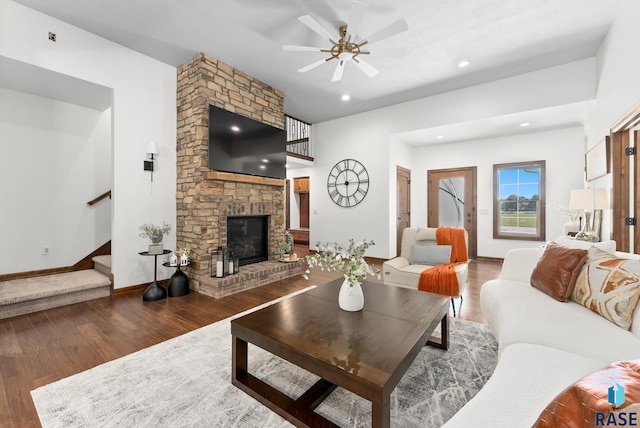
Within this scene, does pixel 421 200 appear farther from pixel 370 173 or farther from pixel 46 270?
pixel 46 270

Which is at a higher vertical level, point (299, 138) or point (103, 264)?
point (299, 138)

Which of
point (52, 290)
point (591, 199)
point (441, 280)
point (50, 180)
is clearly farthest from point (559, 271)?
point (50, 180)

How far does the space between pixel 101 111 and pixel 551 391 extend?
5996 mm

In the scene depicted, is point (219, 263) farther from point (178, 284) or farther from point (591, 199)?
point (591, 199)

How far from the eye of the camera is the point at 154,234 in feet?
11.5

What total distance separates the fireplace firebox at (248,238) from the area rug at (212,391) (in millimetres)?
2232

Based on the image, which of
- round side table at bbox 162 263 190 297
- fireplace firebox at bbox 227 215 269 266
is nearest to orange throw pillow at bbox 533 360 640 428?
round side table at bbox 162 263 190 297

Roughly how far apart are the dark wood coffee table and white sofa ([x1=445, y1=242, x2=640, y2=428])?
0.34 metres

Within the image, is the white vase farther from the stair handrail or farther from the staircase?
the stair handrail

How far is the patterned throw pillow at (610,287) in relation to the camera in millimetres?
1527

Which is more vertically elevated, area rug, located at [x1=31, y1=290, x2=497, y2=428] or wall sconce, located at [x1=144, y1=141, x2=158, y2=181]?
wall sconce, located at [x1=144, y1=141, x2=158, y2=181]

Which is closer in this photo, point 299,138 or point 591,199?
point 591,199

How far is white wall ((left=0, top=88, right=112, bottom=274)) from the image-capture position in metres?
3.54

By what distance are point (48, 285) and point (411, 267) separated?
172 inches
